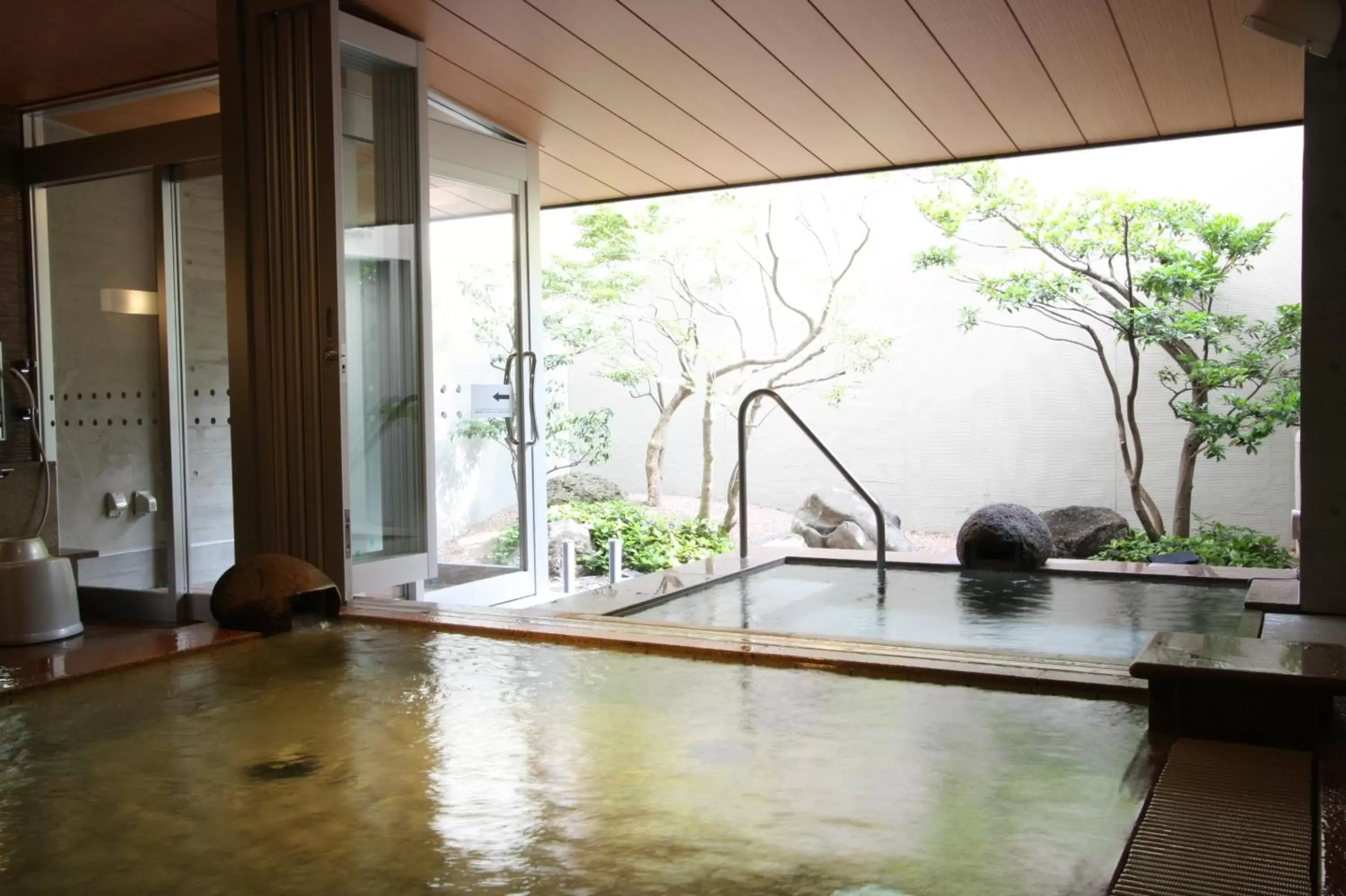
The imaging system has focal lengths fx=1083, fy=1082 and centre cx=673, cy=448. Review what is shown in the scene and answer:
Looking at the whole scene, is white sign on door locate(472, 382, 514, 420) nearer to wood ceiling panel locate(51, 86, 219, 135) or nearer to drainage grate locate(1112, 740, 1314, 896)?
wood ceiling panel locate(51, 86, 219, 135)

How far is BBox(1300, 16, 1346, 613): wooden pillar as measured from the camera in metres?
2.87

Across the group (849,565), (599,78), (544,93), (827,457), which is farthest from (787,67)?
(849,565)

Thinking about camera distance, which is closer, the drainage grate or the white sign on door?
the drainage grate

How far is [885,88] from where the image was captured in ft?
14.5

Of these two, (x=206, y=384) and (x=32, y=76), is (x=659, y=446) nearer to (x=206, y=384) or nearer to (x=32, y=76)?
(x=206, y=384)

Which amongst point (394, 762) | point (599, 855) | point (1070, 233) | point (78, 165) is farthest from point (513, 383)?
point (1070, 233)

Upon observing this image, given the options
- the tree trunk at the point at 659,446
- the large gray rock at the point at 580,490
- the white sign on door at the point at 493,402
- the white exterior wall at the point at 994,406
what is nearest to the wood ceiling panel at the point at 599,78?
the white sign on door at the point at 493,402

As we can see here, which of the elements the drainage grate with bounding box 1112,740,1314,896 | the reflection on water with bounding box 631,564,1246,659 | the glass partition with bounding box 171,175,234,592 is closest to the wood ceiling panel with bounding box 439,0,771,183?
the glass partition with bounding box 171,175,234,592

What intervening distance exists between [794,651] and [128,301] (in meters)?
3.68

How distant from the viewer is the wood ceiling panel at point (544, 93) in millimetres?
3947

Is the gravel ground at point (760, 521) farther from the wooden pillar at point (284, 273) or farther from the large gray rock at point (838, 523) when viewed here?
the wooden pillar at point (284, 273)

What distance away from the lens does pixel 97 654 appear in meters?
2.57

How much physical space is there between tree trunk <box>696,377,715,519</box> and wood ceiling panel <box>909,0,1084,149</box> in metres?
5.64

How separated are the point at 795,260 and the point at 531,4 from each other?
7.21 metres
